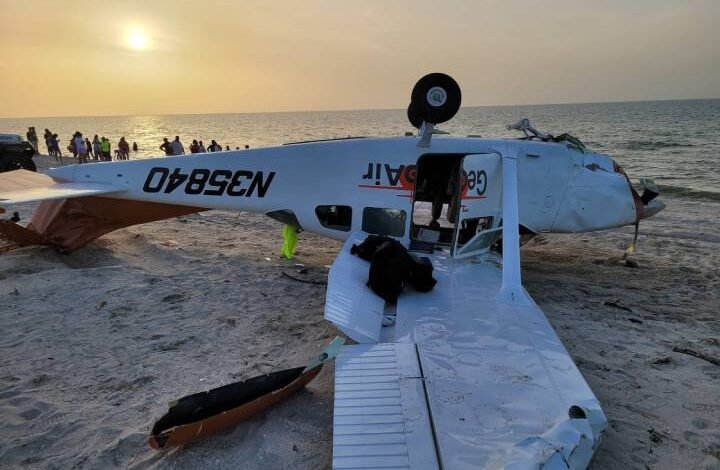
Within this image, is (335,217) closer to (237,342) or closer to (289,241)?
(289,241)

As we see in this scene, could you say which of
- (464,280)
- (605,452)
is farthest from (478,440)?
(464,280)

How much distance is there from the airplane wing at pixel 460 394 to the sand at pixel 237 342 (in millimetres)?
789

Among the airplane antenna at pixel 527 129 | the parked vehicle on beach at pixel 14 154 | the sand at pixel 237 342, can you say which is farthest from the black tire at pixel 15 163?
the airplane antenna at pixel 527 129

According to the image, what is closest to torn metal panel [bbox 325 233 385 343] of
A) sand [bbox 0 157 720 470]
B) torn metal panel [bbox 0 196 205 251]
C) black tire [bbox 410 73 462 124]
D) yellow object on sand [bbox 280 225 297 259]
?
sand [bbox 0 157 720 470]

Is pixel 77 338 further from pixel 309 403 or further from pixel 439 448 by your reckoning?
pixel 439 448

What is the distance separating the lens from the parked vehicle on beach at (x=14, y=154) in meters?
18.7

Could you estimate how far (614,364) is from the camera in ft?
18.6

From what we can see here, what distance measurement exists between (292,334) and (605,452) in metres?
4.04

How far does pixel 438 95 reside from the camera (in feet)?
23.3

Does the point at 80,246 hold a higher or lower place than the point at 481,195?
lower

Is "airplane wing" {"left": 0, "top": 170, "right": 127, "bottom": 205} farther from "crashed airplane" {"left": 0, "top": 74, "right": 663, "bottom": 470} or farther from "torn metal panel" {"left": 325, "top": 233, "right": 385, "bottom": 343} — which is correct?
"torn metal panel" {"left": 325, "top": 233, "right": 385, "bottom": 343}

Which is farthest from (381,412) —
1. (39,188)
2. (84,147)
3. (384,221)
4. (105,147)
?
(105,147)

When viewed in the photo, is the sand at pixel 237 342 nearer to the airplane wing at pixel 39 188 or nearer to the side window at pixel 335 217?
the side window at pixel 335 217

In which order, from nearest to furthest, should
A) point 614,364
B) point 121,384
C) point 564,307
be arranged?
point 121,384, point 614,364, point 564,307
